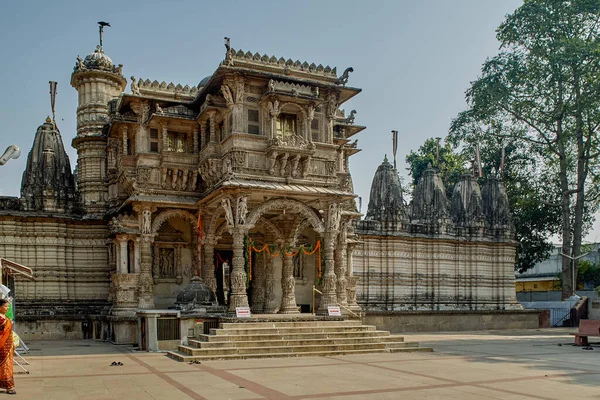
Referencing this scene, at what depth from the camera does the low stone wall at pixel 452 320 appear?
3166cm

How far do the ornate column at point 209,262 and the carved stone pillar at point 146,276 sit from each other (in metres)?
2.14

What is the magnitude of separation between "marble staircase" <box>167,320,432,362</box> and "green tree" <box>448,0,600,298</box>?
21772mm

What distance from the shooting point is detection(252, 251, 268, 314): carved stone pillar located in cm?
2738

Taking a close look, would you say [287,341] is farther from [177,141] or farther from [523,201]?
[523,201]

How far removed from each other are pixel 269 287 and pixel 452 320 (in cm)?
1191

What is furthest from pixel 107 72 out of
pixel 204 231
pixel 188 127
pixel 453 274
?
pixel 453 274

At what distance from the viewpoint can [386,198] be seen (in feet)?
113

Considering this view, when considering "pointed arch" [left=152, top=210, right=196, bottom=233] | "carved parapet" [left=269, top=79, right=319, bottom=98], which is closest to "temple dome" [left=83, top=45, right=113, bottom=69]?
"pointed arch" [left=152, top=210, right=196, bottom=233]

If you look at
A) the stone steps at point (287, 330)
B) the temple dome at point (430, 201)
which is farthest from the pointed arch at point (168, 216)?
the temple dome at point (430, 201)

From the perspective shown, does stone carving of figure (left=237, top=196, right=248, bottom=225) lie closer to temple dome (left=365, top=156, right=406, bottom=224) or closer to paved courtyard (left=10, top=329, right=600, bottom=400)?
paved courtyard (left=10, top=329, right=600, bottom=400)

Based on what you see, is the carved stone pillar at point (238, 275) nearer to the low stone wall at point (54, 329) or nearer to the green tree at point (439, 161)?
the low stone wall at point (54, 329)

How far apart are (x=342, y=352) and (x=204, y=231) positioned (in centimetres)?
850

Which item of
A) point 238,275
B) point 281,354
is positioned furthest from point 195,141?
point 281,354

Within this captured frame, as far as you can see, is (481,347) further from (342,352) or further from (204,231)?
(204,231)
